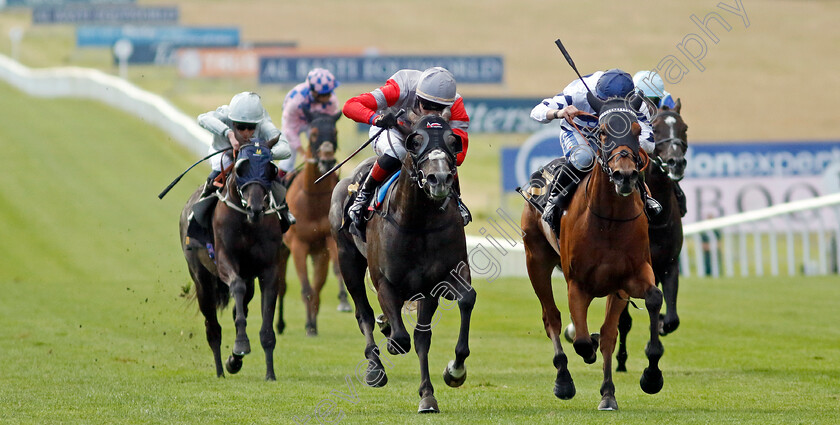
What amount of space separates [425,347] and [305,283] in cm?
542

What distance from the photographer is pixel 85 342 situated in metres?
12.5

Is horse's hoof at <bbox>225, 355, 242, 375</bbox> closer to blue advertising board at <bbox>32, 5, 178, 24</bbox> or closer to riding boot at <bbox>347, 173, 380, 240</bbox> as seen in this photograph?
riding boot at <bbox>347, 173, 380, 240</bbox>

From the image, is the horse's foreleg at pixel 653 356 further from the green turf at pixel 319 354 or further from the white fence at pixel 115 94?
the white fence at pixel 115 94

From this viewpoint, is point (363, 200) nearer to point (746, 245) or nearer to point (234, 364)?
point (234, 364)

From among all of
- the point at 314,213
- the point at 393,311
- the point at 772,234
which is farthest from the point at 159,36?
the point at 393,311

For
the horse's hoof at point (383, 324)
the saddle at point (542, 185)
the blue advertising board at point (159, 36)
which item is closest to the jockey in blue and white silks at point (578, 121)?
the saddle at point (542, 185)

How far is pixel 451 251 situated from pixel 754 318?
8056 mm

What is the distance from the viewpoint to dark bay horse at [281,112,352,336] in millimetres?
13266

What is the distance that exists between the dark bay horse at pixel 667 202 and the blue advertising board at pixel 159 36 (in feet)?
179

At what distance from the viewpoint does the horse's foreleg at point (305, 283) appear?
1345 cm

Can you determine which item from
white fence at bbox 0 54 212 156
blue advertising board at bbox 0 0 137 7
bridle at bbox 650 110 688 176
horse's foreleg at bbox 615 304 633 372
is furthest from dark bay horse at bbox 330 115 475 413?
blue advertising board at bbox 0 0 137 7

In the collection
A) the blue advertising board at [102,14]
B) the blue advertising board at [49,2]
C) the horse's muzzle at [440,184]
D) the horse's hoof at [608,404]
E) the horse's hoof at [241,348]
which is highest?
the blue advertising board at [49,2]

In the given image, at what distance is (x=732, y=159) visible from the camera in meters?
25.7

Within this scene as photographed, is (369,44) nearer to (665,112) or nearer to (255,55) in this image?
(255,55)
